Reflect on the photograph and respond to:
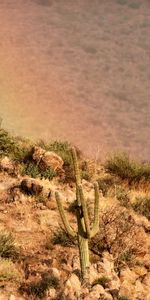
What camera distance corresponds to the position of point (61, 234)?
11.8m

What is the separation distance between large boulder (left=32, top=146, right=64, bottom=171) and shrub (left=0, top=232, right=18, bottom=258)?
5.27 m

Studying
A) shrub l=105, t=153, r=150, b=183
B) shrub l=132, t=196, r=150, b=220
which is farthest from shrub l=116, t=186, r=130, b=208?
shrub l=105, t=153, r=150, b=183

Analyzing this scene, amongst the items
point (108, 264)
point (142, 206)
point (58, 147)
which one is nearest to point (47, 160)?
point (142, 206)

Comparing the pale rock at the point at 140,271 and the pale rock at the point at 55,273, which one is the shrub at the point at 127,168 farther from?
the pale rock at the point at 55,273

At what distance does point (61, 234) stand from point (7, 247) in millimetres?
1437

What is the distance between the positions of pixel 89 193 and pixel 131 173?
318cm

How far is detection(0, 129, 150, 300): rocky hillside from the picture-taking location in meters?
9.71

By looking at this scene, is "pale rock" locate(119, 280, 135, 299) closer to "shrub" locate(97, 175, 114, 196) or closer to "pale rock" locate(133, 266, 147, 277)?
"pale rock" locate(133, 266, 147, 277)

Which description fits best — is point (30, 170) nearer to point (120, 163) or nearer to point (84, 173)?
point (84, 173)

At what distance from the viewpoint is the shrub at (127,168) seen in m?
18.1

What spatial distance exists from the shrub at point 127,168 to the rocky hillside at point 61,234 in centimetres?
4

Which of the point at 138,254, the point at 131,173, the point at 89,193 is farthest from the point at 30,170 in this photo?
the point at 138,254

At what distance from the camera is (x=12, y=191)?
45.4 feet

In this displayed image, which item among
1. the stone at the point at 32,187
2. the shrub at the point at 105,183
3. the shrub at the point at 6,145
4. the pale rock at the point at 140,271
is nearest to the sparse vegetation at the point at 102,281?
the pale rock at the point at 140,271
